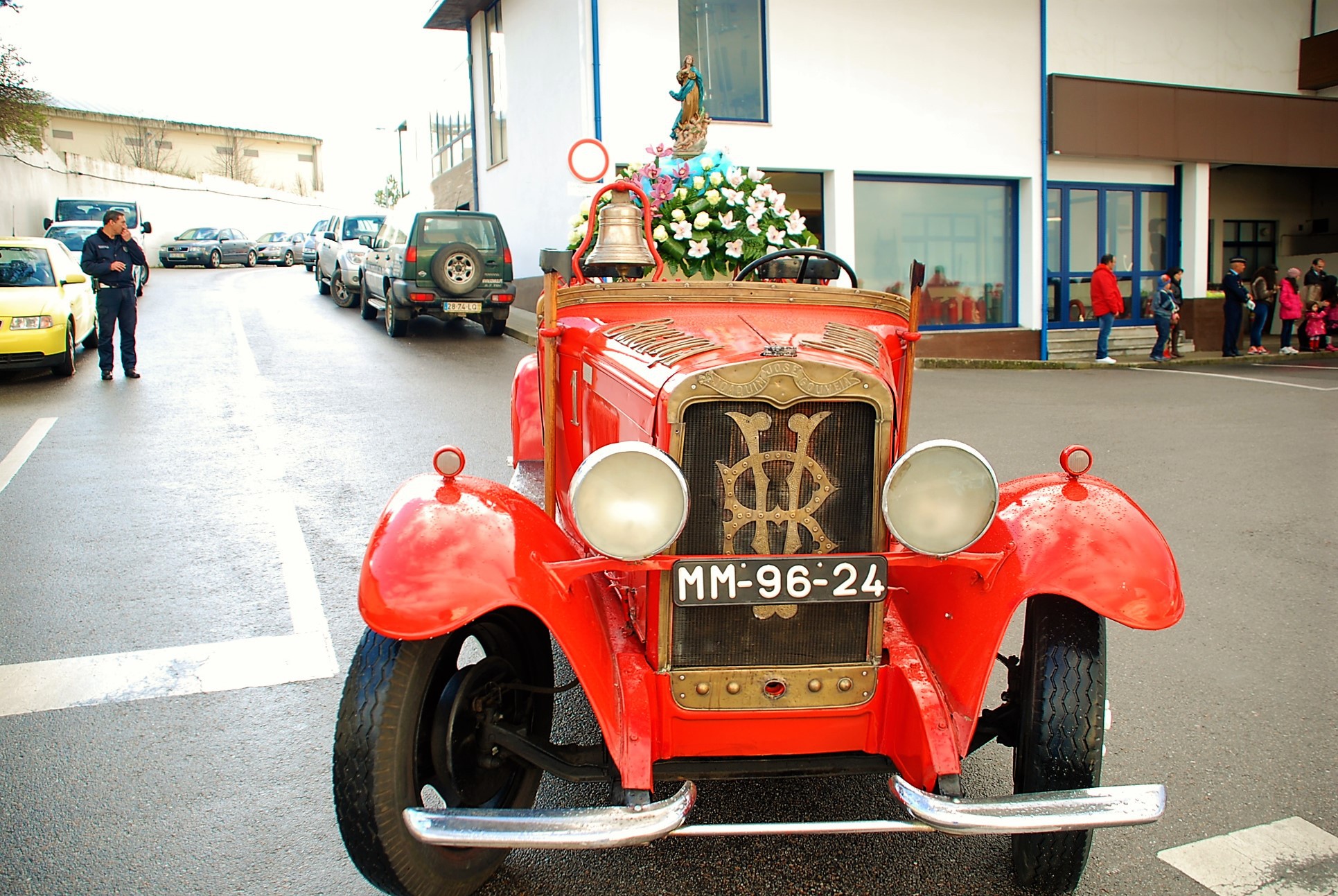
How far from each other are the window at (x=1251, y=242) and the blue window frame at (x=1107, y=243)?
476cm

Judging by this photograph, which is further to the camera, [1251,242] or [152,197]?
[152,197]

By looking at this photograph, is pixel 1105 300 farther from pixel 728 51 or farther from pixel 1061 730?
pixel 1061 730

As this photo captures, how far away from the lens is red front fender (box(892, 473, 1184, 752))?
2.49 metres

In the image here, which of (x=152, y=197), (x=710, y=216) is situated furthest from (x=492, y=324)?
(x=152, y=197)

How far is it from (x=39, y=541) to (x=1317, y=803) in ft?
19.5

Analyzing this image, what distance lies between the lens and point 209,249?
31234 millimetres

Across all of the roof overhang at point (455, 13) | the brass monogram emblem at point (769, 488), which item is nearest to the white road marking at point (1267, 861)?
the brass monogram emblem at point (769, 488)

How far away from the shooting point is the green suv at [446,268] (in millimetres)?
13492

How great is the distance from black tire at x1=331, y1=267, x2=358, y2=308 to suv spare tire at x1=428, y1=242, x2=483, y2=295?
5.34m


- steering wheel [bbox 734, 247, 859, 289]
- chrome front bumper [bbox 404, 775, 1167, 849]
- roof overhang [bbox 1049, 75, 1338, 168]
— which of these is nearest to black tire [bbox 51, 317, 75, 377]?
steering wheel [bbox 734, 247, 859, 289]

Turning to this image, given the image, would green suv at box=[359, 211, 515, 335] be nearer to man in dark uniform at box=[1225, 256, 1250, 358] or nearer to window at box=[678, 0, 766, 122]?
window at box=[678, 0, 766, 122]

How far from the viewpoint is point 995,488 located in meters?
2.34

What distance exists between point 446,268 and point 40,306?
4.80 metres

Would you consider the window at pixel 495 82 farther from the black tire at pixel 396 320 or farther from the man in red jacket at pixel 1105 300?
the man in red jacket at pixel 1105 300
